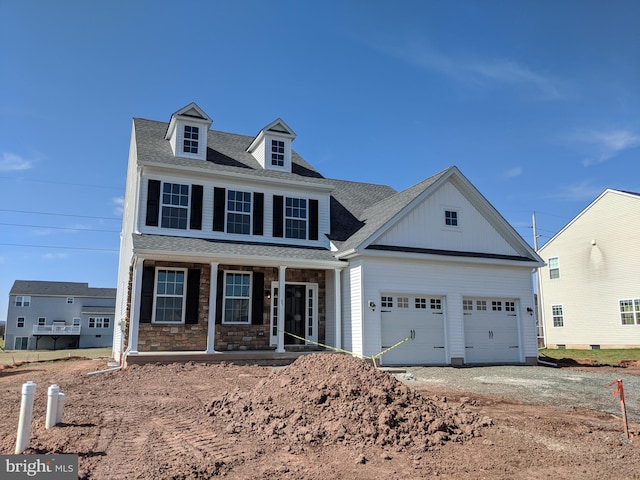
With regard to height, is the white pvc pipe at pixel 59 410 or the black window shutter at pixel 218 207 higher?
the black window shutter at pixel 218 207

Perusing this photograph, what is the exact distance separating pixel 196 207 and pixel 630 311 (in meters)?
21.9

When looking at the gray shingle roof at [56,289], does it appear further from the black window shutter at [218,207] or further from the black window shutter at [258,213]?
the black window shutter at [258,213]

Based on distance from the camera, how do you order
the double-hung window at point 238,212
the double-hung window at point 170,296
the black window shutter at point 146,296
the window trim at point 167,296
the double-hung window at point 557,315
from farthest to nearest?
the double-hung window at point 557,315 < the double-hung window at point 238,212 < the double-hung window at point 170,296 < the window trim at point 167,296 < the black window shutter at point 146,296

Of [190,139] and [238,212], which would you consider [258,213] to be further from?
[190,139]

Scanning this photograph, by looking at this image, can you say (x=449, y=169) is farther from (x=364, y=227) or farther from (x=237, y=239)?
(x=237, y=239)

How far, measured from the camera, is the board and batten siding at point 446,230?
1548 centimetres

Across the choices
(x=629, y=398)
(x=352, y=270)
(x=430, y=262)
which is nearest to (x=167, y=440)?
(x=629, y=398)

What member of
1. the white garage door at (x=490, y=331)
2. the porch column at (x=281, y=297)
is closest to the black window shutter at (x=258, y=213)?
the porch column at (x=281, y=297)

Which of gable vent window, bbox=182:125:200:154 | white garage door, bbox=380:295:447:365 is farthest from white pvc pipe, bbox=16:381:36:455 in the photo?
gable vent window, bbox=182:125:200:154

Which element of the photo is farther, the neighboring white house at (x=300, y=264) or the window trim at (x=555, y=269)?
the window trim at (x=555, y=269)

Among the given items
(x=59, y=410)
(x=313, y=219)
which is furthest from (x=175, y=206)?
(x=59, y=410)

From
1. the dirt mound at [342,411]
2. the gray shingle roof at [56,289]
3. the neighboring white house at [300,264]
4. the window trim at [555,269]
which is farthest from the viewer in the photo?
the gray shingle roof at [56,289]

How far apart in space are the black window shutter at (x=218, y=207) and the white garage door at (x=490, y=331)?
8.49 m

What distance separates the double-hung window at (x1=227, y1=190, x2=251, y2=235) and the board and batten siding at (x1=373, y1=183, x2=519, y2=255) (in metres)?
4.51
